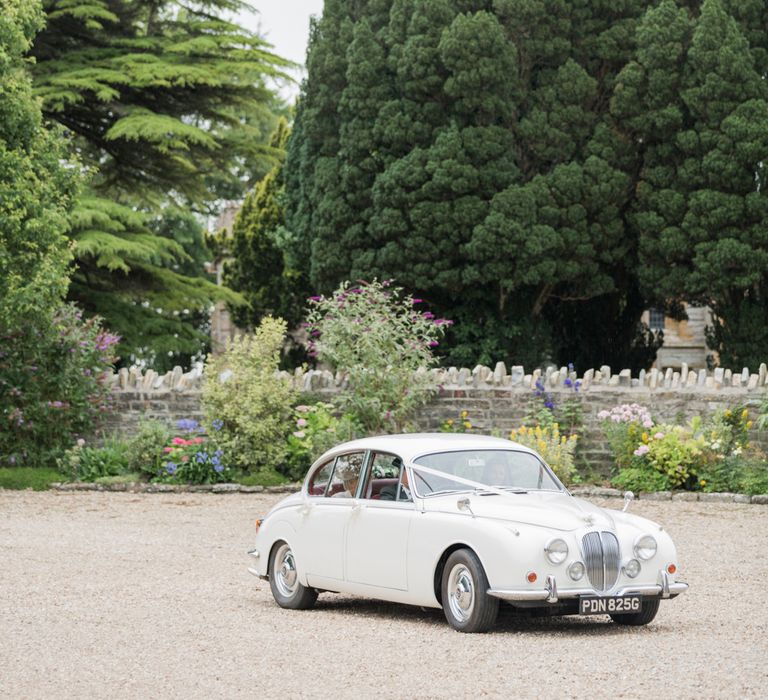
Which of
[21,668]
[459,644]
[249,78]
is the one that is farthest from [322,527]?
[249,78]

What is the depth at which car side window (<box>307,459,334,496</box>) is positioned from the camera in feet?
32.7

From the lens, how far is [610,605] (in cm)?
812

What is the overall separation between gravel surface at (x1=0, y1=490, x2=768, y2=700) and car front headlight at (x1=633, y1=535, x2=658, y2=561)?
1.61 ft

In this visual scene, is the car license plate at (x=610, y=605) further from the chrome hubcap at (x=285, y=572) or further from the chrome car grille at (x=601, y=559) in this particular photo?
the chrome hubcap at (x=285, y=572)

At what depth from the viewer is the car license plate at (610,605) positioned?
805 centimetres

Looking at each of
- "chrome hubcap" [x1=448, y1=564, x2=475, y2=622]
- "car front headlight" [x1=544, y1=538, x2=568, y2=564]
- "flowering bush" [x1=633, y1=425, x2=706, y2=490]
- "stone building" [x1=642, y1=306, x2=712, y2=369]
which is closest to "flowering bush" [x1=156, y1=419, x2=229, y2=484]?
"flowering bush" [x1=633, y1=425, x2=706, y2=490]

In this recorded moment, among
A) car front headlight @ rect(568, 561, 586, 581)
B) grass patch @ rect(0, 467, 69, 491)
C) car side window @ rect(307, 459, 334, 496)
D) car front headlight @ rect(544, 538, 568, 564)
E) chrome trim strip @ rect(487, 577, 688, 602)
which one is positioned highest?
car side window @ rect(307, 459, 334, 496)

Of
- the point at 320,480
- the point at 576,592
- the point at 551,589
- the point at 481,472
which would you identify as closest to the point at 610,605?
the point at 576,592

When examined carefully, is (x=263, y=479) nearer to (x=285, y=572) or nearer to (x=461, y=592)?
(x=285, y=572)

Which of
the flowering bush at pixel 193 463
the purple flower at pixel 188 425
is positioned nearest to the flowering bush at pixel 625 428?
the flowering bush at pixel 193 463

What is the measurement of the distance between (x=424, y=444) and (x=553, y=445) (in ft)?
30.9

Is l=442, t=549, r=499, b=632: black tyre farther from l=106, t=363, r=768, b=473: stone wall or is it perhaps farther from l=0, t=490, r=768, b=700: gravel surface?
l=106, t=363, r=768, b=473: stone wall

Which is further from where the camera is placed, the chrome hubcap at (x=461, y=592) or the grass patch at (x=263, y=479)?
the grass patch at (x=263, y=479)

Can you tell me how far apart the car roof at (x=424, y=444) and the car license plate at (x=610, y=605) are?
1628 mm
